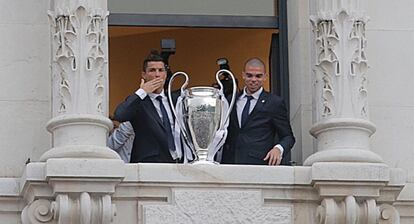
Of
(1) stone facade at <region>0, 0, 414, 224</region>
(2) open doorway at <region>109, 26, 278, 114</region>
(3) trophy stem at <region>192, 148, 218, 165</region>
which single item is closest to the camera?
(1) stone facade at <region>0, 0, 414, 224</region>

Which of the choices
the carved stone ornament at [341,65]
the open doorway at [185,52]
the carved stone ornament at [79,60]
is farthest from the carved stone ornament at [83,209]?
the open doorway at [185,52]

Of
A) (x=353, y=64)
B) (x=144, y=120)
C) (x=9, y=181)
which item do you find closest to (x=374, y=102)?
(x=353, y=64)

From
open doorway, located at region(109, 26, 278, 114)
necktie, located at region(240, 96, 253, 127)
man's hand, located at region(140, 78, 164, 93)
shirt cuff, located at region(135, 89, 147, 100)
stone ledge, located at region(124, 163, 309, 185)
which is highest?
open doorway, located at region(109, 26, 278, 114)

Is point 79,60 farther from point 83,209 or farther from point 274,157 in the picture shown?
point 274,157

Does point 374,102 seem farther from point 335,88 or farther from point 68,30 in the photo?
point 68,30

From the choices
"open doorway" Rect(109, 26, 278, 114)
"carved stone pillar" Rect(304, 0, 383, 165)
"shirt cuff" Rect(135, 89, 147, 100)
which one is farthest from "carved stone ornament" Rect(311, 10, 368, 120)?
"open doorway" Rect(109, 26, 278, 114)

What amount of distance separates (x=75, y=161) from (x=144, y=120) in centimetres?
117

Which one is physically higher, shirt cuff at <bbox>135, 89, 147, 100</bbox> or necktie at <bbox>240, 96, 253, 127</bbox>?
shirt cuff at <bbox>135, 89, 147, 100</bbox>

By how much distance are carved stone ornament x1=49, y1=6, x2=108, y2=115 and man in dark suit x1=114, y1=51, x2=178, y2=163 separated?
48 centimetres

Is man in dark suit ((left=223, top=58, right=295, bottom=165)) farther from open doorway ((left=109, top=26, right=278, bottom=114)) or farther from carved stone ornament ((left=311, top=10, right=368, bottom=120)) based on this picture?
open doorway ((left=109, top=26, right=278, bottom=114))

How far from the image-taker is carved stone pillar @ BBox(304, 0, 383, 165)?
2105 centimetres

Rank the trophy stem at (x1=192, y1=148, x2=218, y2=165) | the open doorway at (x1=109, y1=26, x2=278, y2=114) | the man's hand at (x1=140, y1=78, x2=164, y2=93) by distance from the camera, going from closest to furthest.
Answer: the trophy stem at (x1=192, y1=148, x2=218, y2=165) < the man's hand at (x1=140, y1=78, x2=164, y2=93) < the open doorway at (x1=109, y1=26, x2=278, y2=114)

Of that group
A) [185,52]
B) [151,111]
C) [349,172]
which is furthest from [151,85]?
[185,52]

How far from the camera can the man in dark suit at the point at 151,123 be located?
21359 millimetres
